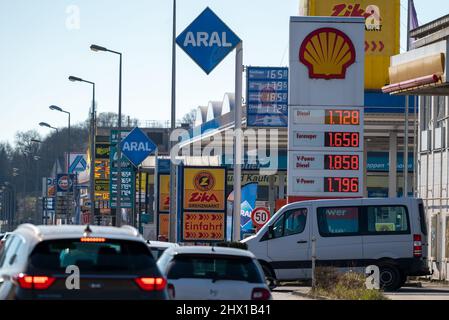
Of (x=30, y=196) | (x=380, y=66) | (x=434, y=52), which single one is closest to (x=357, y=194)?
(x=434, y=52)

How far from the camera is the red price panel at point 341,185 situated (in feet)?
113

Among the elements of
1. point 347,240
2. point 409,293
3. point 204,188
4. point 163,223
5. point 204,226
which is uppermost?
point 204,188

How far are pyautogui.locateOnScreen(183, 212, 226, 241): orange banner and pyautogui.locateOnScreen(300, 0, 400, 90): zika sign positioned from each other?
43.4 ft

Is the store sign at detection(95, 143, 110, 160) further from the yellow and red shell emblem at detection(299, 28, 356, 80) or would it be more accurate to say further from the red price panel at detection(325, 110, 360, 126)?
the red price panel at detection(325, 110, 360, 126)

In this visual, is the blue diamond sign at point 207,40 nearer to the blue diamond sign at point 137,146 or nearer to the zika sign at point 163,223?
the blue diamond sign at point 137,146

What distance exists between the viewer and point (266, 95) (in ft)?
211

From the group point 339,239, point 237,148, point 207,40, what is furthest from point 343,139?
point 207,40

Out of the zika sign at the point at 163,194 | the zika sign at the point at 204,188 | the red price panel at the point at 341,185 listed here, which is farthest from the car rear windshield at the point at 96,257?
the zika sign at the point at 163,194

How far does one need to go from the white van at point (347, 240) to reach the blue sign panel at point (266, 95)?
3233 centimetres

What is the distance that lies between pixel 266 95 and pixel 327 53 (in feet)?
93.7

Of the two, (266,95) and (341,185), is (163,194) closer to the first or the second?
(266,95)

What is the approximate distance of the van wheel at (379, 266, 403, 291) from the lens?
3108cm

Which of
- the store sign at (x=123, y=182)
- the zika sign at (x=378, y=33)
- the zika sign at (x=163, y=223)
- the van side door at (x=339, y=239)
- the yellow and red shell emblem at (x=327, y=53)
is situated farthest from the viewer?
the store sign at (x=123, y=182)
